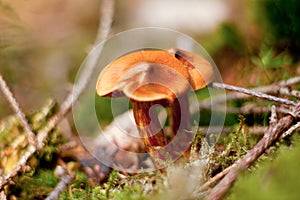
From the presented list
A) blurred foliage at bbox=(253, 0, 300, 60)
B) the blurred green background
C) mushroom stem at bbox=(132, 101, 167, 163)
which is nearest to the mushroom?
mushroom stem at bbox=(132, 101, 167, 163)

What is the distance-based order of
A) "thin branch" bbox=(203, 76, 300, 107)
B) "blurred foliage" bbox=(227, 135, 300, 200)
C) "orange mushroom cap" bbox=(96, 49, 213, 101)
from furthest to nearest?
"thin branch" bbox=(203, 76, 300, 107), "orange mushroom cap" bbox=(96, 49, 213, 101), "blurred foliage" bbox=(227, 135, 300, 200)

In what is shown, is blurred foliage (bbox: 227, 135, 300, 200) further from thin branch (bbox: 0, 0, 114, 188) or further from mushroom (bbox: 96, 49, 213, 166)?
thin branch (bbox: 0, 0, 114, 188)

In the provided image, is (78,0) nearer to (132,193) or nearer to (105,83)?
(105,83)

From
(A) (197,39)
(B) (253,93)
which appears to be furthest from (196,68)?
(A) (197,39)

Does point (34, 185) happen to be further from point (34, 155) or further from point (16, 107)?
point (16, 107)

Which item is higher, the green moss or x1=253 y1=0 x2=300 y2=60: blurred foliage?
x1=253 y1=0 x2=300 y2=60: blurred foliage

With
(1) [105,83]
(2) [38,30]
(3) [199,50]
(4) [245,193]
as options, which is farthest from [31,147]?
(2) [38,30]

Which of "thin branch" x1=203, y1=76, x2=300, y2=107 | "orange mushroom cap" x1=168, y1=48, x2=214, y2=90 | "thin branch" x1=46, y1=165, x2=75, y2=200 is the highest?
"orange mushroom cap" x1=168, y1=48, x2=214, y2=90
